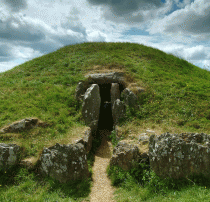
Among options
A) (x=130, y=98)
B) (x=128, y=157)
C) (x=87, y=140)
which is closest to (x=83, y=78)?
(x=130, y=98)

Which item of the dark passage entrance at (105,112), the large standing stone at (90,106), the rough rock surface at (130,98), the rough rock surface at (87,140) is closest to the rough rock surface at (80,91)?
the large standing stone at (90,106)

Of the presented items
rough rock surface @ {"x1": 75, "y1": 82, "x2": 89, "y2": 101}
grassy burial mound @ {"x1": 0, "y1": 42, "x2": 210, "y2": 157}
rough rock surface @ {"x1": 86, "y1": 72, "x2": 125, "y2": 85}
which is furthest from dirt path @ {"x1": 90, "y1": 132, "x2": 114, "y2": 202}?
rough rock surface @ {"x1": 86, "y1": 72, "x2": 125, "y2": 85}

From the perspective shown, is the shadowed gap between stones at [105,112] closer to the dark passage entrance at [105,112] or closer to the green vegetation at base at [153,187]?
the dark passage entrance at [105,112]

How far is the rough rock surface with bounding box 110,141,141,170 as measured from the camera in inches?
355

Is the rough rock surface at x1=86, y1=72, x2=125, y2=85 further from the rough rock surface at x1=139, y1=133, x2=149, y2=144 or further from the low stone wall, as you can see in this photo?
the low stone wall

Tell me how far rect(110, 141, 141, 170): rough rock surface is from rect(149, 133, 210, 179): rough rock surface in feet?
3.69

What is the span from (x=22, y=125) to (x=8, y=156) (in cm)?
238

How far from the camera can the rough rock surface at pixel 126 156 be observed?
9.02 metres

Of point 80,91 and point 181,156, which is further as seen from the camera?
point 80,91

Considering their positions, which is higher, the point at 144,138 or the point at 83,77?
the point at 83,77

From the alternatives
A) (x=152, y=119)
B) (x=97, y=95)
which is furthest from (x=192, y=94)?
(x=97, y=95)

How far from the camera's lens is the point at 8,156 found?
9133 mm

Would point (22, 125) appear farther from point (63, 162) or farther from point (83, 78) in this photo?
point (83, 78)

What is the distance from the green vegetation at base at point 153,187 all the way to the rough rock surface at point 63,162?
77.5 inches
